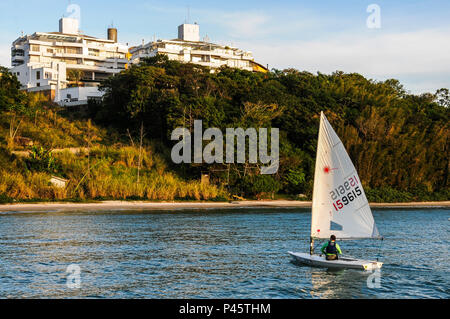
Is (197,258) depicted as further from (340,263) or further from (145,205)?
(145,205)

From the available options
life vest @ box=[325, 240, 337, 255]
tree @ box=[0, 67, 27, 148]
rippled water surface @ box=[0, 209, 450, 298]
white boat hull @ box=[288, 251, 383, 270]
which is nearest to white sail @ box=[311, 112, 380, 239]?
life vest @ box=[325, 240, 337, 255]

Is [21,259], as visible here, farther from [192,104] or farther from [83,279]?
[192,104]

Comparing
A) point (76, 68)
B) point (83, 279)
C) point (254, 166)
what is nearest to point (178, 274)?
point (83, 279)

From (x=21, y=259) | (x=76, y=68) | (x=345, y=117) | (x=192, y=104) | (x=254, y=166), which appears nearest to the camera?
(x=21, y=259)

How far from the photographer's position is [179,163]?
220ft

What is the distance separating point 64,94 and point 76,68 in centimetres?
2608

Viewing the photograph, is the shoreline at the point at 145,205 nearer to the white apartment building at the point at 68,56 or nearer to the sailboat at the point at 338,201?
the sailboat at the point at 338,201

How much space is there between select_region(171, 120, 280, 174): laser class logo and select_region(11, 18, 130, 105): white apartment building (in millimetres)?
50400

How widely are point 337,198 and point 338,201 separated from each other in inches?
6.1

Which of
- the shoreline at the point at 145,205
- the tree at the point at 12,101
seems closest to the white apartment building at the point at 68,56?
the tree at the point at 12,101

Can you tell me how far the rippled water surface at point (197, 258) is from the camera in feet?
73.5

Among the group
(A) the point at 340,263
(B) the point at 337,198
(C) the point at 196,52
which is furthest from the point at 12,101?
(A) the point at 340,263

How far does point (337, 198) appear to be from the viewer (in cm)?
2500

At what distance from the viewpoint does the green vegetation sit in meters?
60.3
